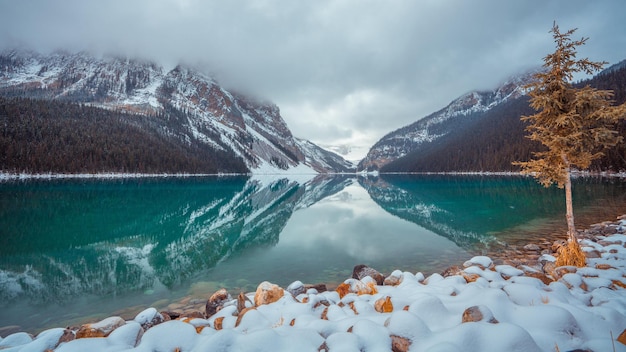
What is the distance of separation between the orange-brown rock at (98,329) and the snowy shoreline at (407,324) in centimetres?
2

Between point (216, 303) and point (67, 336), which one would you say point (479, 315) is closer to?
point (216, 303)

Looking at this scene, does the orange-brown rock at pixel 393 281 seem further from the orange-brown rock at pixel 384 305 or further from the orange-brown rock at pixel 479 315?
the orange-brown rock at pixel 479 315

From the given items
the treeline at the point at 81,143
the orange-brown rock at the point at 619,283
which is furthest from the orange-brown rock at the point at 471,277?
the treeline at the point at 81,143

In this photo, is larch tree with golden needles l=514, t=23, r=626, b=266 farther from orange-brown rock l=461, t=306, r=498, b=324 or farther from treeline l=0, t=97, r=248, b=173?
treeline l=0, t=97, r=248, b=173

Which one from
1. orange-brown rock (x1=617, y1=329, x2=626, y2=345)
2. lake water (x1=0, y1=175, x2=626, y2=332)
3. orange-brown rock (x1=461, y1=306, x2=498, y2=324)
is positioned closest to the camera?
orange-brown rock (x1=617, y1=329, x2=626, y2=345)

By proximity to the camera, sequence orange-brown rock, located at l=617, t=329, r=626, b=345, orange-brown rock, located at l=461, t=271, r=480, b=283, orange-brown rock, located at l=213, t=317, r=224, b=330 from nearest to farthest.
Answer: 1. orange-brown rock, located at l=617, t=329, r=626, b=345
2. orange-brown rock, located at l=213, t=317, r=224, b=330
3. orange-brown rock, located at l=461, t=271, r=480, b=283

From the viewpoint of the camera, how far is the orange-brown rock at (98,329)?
17.9 feet

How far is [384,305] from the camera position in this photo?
6094mm

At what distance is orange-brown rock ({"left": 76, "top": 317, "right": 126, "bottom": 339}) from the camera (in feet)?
17.9

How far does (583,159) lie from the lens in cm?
1022

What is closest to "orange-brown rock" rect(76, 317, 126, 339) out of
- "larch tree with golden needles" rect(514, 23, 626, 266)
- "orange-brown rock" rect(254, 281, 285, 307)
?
"orange-brown rock" rect(254, 281, 285, 307)

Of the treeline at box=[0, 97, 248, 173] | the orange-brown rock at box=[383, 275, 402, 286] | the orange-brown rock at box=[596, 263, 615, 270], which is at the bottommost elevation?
the orange-brown rock at box=[383, 275, 402, 286]

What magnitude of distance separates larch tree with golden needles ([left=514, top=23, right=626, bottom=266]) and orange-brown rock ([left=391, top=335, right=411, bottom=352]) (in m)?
8.49

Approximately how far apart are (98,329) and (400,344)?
597 centimetres
